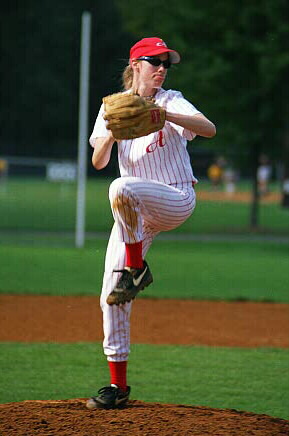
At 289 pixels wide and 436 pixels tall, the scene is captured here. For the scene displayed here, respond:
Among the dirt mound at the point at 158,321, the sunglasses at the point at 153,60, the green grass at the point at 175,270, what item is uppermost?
the sunglasses at the point at 153,60

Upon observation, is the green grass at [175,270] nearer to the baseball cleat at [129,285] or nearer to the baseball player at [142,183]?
the baseball player at [142,183]

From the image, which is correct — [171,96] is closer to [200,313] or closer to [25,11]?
[200,313]

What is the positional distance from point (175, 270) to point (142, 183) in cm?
1090

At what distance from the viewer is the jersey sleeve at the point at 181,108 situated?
4.98 m

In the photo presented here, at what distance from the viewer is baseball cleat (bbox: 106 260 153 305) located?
5.08 metres

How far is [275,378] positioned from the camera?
8.10 meters

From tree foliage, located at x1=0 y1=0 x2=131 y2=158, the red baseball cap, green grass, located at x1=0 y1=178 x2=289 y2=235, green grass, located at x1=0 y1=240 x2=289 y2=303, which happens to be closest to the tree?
green grass, located at x1=0 y1=178 x2=289 y2=235

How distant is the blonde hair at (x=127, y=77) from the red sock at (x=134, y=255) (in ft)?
2.97

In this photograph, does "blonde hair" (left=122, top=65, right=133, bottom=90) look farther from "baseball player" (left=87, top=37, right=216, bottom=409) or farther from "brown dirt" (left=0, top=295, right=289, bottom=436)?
"brown dirt" (left=0, top=295, right=289, bottom=436)

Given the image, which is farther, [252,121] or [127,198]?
[252,121]

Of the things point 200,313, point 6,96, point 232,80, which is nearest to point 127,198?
point 200,313

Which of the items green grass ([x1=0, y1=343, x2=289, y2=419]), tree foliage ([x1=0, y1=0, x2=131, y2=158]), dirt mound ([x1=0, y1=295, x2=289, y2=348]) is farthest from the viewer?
Result: tree foliage ([x1=0, y1=0, x2=131, y2=158])

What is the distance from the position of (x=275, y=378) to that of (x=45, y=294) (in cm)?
521

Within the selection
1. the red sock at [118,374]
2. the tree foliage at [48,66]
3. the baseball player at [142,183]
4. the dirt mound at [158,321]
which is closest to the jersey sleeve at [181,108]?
the baseball player at [142,183]
